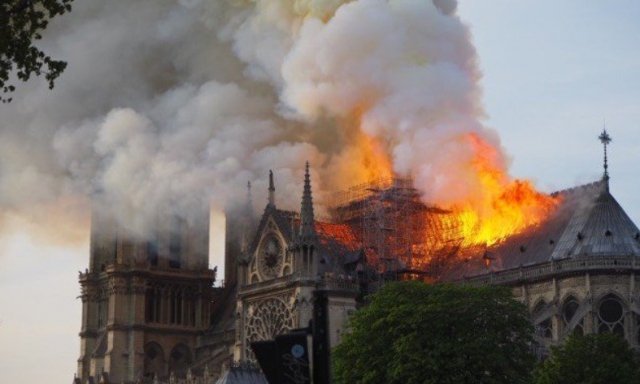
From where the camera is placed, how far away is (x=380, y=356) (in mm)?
72688

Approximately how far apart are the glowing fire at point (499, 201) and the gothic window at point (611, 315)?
400 inches

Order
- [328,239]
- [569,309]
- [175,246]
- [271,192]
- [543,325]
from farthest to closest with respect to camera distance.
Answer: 1. [175,246]
2. [271,192]
3. [328,239]
4. [543,325]
5. [569,309]

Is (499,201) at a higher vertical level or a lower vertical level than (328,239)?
higher

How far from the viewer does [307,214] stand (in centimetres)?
9869

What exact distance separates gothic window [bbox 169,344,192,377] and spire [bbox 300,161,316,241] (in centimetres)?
2662

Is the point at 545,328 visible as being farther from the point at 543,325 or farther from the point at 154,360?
the point at 154,360

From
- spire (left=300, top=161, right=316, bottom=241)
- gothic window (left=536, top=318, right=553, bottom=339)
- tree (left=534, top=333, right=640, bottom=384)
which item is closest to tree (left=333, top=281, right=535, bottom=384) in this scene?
tree (left=534, top=333, right=640, bottom=384)

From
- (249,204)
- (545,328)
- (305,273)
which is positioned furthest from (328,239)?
(545,328)

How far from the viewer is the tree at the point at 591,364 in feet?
235

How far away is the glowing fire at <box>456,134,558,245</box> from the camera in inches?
3841

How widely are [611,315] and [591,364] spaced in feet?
52.6

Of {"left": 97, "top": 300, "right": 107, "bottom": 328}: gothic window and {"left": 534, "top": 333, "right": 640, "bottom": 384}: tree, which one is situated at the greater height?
{"left": 97, "top": 300, "right": 107, "bottom": 328}: gothic window

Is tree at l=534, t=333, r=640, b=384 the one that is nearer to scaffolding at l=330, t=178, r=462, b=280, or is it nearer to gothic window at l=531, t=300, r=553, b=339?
gothic window at l=531, t=300, r=553, b=339

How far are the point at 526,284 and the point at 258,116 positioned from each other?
2388cm
